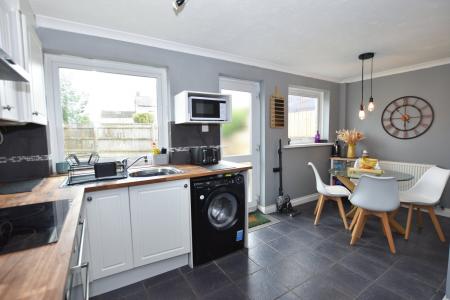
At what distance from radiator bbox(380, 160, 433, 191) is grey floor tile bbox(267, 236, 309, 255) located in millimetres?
2319

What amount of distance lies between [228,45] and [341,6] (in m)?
1.17

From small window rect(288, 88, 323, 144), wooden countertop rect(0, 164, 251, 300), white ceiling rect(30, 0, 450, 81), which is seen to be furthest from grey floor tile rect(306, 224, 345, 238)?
wooden countertop rect(0, 164, 251, 300)

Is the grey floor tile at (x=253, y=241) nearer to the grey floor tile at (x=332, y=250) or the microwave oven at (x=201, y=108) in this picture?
the grey floor tile at (x=332, y=250)

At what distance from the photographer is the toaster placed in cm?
241

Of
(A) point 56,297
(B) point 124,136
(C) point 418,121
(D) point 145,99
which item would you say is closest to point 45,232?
(A) point 56,297

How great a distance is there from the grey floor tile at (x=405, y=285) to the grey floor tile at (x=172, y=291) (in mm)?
1588

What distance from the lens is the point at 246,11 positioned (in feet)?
5.81

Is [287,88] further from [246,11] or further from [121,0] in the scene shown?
[121,0]

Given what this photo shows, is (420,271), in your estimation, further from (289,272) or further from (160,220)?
(160,220)

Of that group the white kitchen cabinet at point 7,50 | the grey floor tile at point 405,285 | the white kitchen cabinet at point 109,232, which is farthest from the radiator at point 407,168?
the white kitchen cabinet at point 7,50

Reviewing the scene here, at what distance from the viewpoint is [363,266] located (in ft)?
6.55

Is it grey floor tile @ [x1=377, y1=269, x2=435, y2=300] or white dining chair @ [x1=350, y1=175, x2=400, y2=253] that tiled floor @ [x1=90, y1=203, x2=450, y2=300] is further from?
white dining chair @ [x1=350, y1=175, x2=400, y2=253]

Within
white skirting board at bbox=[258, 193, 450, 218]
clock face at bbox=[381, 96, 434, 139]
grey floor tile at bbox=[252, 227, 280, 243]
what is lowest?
grey floor tile at bbox=[252, 227, 280, 243]

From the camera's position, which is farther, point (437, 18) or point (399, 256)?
point (399, 256)
